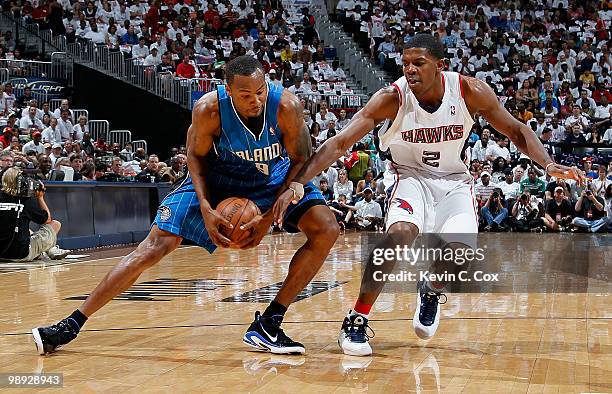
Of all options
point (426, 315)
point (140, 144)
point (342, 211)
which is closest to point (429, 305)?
point (426, 315)

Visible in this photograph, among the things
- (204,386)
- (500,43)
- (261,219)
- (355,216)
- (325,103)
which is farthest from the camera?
(500,43)

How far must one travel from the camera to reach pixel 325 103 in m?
19.8

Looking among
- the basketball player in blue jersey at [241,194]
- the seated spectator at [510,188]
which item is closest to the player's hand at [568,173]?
the basketball player in blue jersey at [241,194]

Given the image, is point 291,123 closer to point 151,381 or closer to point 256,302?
point 151,381

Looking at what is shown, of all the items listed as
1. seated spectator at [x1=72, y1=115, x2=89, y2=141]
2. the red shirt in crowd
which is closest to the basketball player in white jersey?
seated spectator at [x1=72, y1=115, x2=89, y2=141]

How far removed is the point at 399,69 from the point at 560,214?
25.1 feet

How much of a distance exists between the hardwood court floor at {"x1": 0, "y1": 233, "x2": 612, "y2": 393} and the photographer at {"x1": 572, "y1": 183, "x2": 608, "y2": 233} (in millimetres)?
7294

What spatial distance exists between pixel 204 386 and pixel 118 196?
989 cm

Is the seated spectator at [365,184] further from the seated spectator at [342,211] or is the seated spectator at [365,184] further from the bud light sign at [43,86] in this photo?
the bud light sign at [43,86]

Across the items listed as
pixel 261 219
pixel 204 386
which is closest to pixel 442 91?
pixel 261 219

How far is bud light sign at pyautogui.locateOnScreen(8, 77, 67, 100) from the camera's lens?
706 inches

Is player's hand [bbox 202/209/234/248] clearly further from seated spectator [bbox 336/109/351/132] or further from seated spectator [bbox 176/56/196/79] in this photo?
seated spectator [bbox 176/56/196/79]

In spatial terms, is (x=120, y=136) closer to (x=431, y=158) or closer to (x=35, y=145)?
(x=35, y=145)

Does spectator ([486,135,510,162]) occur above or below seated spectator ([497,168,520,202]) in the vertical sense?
above
